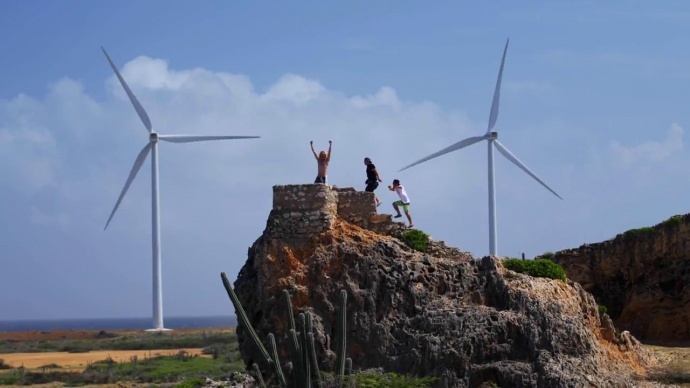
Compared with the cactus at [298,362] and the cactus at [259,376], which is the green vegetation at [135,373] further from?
the cactus at [298,362]

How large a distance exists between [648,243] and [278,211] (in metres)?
17.2

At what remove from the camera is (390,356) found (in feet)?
92.3

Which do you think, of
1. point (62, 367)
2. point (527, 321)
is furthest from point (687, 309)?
point (62, 367)

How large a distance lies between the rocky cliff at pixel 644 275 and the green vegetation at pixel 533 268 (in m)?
10.2

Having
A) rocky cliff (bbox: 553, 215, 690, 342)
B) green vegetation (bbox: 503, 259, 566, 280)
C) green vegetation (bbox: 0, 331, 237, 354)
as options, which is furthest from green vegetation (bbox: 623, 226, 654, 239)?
green vegetation (bbox: 0, 331, 237, 354)

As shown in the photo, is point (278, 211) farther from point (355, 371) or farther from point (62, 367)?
point (62, 367)

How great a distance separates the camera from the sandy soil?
79062 millimetres

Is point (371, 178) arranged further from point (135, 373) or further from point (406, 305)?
point (135, 373)

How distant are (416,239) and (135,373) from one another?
40826mm

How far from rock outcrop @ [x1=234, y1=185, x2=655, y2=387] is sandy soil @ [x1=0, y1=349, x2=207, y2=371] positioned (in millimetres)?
47239

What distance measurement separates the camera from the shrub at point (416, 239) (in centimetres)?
3022

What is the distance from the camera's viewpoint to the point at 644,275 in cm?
4088

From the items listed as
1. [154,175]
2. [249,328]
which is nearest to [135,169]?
[154,175]

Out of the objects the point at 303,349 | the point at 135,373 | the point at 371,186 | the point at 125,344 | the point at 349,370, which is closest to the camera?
the point at 303,349
